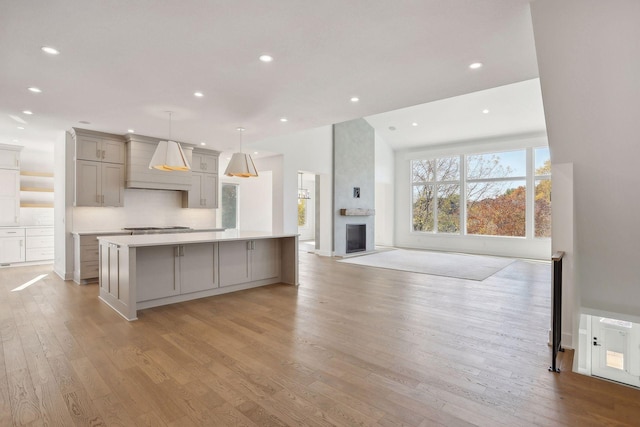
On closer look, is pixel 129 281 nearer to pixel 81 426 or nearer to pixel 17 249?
pixel 81 426

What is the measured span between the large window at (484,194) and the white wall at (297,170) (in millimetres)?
3689

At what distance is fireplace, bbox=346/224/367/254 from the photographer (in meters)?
9.34

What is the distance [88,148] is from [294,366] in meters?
5.55

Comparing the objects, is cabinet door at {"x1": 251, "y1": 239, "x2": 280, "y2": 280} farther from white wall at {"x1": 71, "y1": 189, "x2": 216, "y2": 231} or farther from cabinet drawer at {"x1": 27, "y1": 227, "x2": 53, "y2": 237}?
cabinet drawer at {"x1": 27, "y1": 227, "x2": 53, "y2": 237}

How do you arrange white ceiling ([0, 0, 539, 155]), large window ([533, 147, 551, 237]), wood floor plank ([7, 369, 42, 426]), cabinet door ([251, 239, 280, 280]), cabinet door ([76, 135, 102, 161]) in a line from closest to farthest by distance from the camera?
wood floor plank ([7, 369, 42, 426]) < white ceiling ([0, 0, 539, 155]) < cabinet door ([251, 239, 280, 280]) < cabinet door ([76, 135, 102, 161]) < large window ([533, 147, 551, 237])

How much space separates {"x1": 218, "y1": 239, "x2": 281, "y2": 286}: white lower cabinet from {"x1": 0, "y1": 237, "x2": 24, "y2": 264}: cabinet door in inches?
211

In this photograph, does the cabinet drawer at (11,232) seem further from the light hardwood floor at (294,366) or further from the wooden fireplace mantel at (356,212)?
the wooden fireplace mantel at (356,212)

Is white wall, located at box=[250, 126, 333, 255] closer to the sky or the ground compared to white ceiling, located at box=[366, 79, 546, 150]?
closer to the ground

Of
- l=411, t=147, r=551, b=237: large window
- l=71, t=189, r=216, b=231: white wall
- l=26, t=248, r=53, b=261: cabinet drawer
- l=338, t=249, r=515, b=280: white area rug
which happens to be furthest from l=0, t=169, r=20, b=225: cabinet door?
l=411, t=147, r=551, b=237: large window

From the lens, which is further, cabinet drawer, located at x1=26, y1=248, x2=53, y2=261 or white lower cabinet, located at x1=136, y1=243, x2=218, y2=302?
cabinet drawer, located at x1=26, y1=248, x2=53, y2=261

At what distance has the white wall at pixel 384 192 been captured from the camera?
35.7 ft

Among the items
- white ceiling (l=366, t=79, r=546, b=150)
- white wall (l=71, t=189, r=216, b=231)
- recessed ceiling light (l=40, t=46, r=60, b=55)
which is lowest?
white wall (l=71, t=189, r=216, b=231)

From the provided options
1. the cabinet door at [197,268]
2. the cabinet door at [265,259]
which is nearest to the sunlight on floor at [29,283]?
the cabinet door at [197,268]

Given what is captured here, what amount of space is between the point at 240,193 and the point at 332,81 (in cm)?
733
